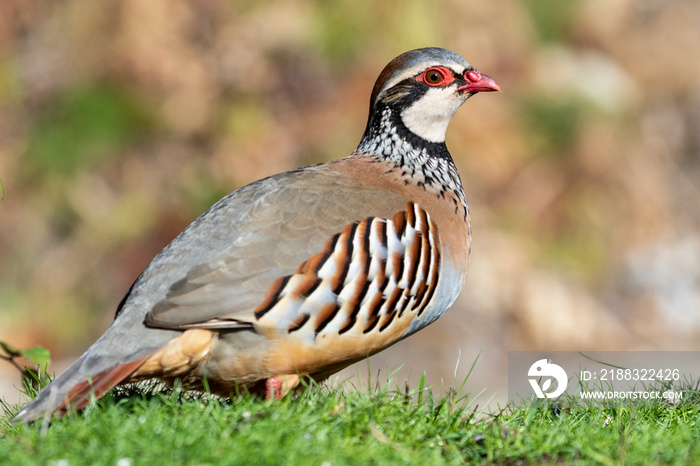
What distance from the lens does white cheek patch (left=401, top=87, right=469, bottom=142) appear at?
16.3 ft

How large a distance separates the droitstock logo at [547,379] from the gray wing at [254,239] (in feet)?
4.39

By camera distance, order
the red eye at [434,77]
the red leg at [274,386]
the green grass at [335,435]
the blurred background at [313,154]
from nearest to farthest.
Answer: the green grass at [335,435] < the red leg at [274,386] < the red eye at [434,77] < the blurred background at [313,154]

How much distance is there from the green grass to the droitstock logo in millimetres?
599

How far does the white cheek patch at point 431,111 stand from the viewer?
4.98 meters

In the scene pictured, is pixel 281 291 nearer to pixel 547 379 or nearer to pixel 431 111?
pixel 431 111

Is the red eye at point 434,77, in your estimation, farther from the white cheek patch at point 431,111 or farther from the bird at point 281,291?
the bird at point 281,291

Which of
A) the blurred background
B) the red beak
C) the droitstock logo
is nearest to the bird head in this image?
the red beak

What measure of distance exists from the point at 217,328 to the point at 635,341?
25.1 feet

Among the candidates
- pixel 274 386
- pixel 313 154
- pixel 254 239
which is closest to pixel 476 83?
pixel 254 239

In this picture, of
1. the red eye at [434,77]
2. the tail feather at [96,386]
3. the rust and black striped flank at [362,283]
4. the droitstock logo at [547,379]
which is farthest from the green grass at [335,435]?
the red eye at [434,77]

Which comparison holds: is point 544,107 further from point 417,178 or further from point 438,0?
point 417,178

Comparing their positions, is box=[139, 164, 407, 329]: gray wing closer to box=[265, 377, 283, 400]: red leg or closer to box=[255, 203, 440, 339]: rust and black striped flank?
box=[255, 203, 440, 339]: rust and black striped flank

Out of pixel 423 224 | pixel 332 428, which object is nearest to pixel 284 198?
pixel 423 224

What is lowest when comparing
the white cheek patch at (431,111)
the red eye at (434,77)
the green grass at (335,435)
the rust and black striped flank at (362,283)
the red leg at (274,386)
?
the green grass at (335,435)
